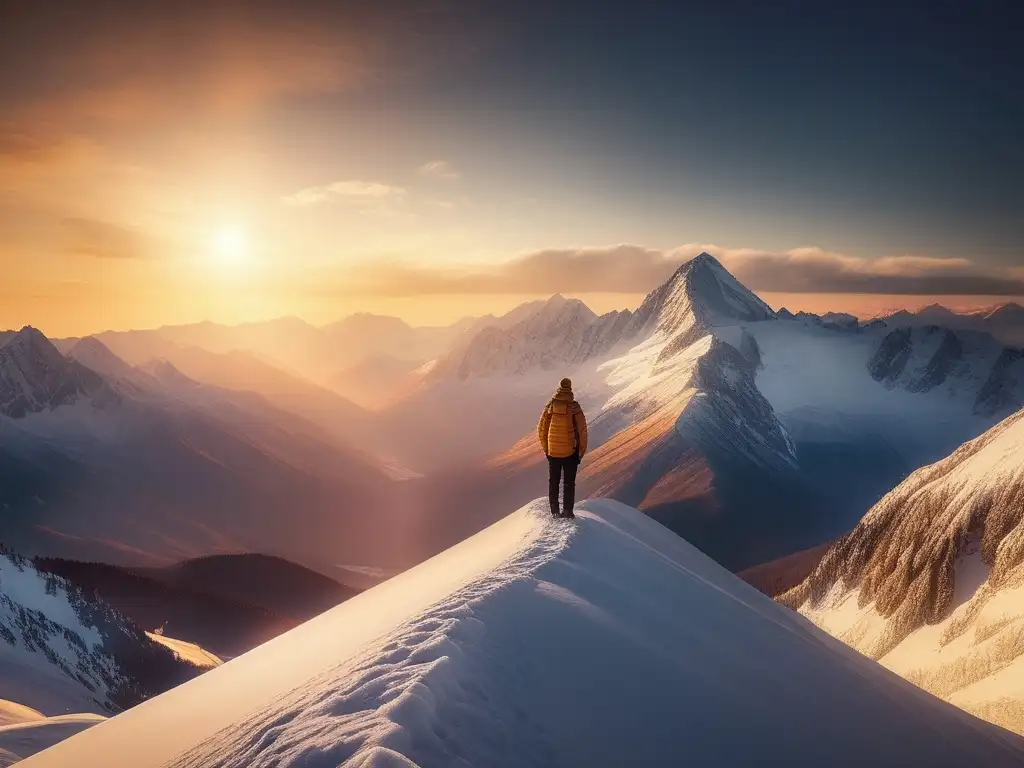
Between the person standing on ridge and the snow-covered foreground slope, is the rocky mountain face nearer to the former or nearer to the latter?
the person standing on ridge

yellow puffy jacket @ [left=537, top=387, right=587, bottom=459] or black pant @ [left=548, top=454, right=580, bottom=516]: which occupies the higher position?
yellow puffy jacket @ [left=537, top=387, right=587, bottom=459]

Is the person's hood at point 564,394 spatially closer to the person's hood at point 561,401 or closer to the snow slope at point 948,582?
the person's hood at point 561,401

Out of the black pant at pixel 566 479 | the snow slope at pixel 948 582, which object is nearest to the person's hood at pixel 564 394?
the black pant at pixel 566 479

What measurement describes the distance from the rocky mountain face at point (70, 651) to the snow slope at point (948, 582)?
373 ft

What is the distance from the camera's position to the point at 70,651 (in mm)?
125000

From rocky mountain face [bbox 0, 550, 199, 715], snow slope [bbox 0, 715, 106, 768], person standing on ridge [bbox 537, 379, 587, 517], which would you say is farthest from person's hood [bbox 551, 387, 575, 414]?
rocky mountain face [bbox 0, 550, 199, 715]

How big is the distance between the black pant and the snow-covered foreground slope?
1.52 m

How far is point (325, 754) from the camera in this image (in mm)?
6180

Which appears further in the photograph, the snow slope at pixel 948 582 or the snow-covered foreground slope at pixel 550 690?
the snow slope at pixel 948 582

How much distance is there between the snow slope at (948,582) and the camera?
30.2m

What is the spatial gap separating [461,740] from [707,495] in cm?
20135

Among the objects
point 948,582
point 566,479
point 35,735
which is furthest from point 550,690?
point 35,735

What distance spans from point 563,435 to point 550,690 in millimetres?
9178

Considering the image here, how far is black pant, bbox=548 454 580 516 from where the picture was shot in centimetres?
1620
